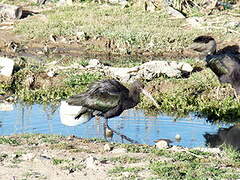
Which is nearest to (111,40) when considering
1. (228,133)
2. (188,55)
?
(188,55)

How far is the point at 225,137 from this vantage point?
10.8m

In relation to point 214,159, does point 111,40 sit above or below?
below

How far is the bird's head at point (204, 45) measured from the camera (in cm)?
1720

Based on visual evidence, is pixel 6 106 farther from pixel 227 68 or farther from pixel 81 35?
pixel 81 35

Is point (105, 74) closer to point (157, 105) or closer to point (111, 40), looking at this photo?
point (157, 105)

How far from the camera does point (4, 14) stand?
2167cm

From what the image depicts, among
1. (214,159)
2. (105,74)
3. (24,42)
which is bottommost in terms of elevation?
(24,42)

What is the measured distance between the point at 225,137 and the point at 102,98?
232 centimetres

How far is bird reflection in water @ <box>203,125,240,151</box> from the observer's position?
10.2 m

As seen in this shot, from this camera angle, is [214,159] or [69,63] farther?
[69,63]

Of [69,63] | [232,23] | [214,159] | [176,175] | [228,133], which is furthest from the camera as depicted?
[232,23]

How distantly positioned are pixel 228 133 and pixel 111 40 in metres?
8.42

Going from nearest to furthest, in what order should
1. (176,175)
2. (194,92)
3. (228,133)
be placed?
1. (176,175)
2. (228,133)
3. (194,92)

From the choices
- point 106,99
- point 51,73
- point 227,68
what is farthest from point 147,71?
point 106,99
